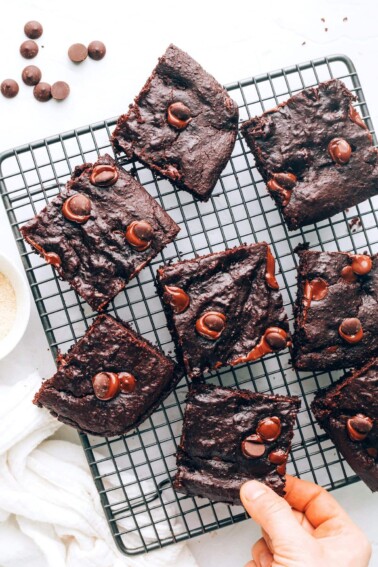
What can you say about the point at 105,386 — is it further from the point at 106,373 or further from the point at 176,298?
the point at 176,298

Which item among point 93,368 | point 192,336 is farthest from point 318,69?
point 93,368

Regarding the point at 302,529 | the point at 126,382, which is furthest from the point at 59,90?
the point at 302,529

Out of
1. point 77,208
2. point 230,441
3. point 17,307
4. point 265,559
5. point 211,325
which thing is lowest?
point 265,559

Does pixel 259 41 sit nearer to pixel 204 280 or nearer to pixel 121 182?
pixel 121 182

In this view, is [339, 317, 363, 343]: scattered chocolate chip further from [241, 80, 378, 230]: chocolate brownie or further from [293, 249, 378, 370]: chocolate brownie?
[241, 80, 378, 230]: chocolate brownie

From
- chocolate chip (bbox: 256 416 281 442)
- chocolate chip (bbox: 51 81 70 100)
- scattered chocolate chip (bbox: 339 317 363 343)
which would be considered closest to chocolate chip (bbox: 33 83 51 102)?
Result: chocolate chip (bbox: 51 81 70 100)

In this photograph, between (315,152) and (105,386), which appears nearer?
(105,386)
